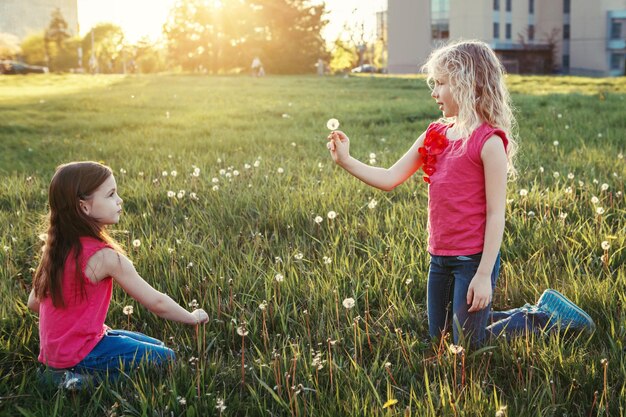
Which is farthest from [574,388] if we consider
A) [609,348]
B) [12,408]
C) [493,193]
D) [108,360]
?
[12,408]

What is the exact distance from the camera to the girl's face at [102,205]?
2.77 meters

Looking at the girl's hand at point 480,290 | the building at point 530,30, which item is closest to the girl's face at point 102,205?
the girl's hand at point 480,290

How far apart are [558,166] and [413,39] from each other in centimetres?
5864

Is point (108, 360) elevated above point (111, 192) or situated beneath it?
situated beneath

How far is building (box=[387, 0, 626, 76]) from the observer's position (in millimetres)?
58844

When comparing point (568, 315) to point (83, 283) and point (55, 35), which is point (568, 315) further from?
point (55, 35)

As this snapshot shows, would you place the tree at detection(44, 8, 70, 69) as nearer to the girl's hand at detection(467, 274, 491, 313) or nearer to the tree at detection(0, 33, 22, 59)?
the tree at detection(0, 33, 22, 59)

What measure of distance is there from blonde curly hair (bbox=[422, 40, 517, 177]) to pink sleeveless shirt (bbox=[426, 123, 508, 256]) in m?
0.05

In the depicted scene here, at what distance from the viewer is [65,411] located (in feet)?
8.15

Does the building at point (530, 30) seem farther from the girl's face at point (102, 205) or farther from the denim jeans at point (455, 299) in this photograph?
the girl's face at point (102, 205)

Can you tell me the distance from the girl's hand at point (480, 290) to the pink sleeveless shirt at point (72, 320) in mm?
1576

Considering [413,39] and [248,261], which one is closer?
[248,261]

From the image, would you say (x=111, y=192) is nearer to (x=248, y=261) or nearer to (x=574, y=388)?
(x=248, y=261)

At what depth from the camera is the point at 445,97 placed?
118 inches
